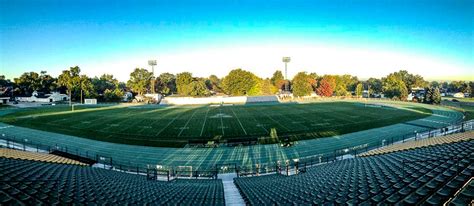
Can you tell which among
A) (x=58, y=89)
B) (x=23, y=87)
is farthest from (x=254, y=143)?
(x=23, y=87)

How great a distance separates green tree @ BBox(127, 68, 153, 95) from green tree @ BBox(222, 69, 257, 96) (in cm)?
4183

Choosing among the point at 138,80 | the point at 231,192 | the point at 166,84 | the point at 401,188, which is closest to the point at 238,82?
the point at 138,80

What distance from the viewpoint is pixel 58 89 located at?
102000 mm

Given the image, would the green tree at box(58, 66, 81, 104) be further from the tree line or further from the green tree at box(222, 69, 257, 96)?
the green tree at box(222, 69, 257, 96)

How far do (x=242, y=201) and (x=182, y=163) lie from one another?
11.5m

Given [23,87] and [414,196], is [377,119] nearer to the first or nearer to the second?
[414,196]

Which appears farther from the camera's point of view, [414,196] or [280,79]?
[280,79]

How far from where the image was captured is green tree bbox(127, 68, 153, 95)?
115m

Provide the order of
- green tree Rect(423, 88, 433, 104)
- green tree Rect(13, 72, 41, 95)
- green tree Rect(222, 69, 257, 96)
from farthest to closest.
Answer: green tree Rect(222, 69, 257, 96) < green tree Rect(13, 72, 41, 95) < green tree Rect(423, 88, 433, 104)

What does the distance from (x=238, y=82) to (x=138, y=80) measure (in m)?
50.4

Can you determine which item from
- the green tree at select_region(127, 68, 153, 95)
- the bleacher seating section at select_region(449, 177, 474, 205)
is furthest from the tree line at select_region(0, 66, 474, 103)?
the bleacher seating section at select_region(449, 177, 474, 205)

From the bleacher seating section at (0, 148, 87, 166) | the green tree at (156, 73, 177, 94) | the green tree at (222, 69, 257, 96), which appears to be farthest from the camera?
the green tree at (156, 73, 177, 94)

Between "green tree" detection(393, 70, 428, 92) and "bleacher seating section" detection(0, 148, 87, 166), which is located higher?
"green tree" detection(393, 70, 428, 92)

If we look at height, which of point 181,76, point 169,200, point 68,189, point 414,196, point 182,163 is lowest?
point 182,163
